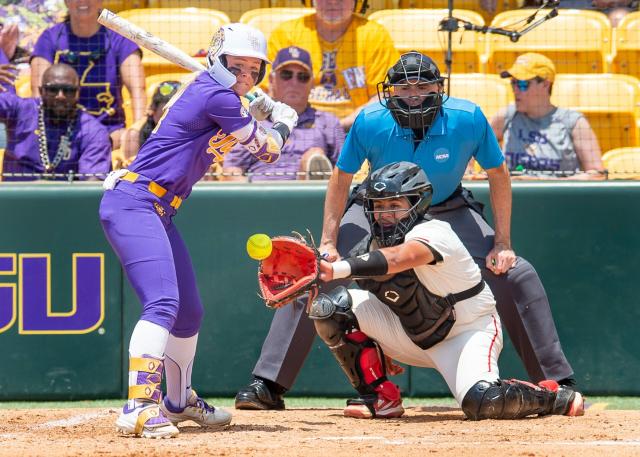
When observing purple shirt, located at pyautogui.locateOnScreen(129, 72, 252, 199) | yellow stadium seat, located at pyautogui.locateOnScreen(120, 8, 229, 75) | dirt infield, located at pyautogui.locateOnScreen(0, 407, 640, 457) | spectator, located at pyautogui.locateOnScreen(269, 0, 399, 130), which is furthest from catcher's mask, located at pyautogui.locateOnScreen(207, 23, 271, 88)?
yellow stadium seat, located at pyautogui.locateOnScreen(120, 8, 229, 75)

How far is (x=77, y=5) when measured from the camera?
25.3 ft

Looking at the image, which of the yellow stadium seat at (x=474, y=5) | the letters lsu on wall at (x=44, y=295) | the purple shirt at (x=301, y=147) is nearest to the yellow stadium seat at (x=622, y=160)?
the purple shirt at (x=301, y=147)

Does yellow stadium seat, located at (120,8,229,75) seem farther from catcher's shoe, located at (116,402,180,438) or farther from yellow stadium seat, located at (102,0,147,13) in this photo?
catcher's shoe, located at (116,402,180,438)

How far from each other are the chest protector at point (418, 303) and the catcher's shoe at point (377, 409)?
0.37 metres

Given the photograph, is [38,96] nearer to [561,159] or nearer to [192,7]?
[192,7]

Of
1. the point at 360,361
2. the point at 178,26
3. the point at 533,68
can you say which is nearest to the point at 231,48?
the point at 360,361

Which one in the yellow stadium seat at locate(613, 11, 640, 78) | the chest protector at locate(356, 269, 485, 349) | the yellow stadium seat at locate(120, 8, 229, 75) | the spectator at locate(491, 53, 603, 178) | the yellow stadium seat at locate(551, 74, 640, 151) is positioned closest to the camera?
the chest protector at locate(356, 269, 485, 349)

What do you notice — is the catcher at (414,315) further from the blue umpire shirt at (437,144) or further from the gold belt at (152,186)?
the gold belt at (152,186)

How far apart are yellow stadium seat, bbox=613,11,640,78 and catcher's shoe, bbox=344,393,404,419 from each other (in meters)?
4.48

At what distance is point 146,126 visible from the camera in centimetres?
714

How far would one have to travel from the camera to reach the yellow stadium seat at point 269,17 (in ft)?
28.0

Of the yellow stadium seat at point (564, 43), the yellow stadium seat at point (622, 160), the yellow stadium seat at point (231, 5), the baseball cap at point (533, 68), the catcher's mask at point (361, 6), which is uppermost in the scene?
the yellow stadium seat at point (231, 5)

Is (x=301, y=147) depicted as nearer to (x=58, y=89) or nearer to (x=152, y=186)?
(x=58, y=89)

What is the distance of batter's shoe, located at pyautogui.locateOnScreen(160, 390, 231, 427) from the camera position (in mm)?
5148
